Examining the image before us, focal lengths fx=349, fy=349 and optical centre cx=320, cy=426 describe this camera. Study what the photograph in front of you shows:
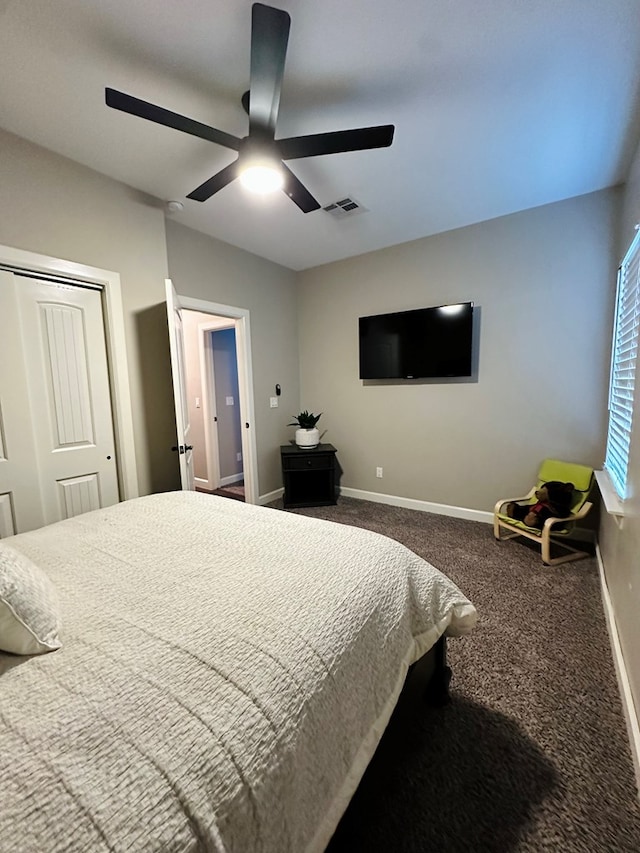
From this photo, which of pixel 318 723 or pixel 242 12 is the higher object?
pixel 242 12

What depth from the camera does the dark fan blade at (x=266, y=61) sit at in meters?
1.19

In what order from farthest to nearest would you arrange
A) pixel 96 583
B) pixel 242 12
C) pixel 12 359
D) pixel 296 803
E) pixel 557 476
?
pixel 557 476 < pixel 12 359 < pixel 242 12 < pixel 96 583 < pixel 296 803

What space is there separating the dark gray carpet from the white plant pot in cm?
228

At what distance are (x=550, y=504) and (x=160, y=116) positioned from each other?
10.7ft

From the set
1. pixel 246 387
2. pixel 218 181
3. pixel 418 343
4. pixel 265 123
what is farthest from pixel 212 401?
pixel 265 123

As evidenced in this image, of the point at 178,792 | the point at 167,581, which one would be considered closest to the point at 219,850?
the point at 178,792

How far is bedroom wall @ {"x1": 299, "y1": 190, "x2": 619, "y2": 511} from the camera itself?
2.70m

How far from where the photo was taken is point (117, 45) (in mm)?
1454

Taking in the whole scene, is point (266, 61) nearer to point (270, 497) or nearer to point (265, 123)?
point (265, 123)

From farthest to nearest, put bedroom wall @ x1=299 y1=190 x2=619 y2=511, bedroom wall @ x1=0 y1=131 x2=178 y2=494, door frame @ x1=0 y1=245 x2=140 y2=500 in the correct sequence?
bedroom wall @ x1=299 y1=190 x2=619 y2=511 → door frame @ x1=0 y1=245 x2=140 y2=500 → bedroom wall @ x1=0 y1=131 x2=178 y2=494

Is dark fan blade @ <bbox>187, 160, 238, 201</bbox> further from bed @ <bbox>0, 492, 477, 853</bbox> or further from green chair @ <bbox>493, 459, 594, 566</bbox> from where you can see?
green chair @ <bbox>493, 459, 594, 566</bbox>

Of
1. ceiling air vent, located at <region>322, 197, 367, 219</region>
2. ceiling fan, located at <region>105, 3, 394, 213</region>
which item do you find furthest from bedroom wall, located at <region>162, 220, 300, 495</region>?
ceiling fan, located at <region>105, 3, 394, 213</region>

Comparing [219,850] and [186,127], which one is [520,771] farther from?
[186,127]

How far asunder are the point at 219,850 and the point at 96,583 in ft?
2.49
